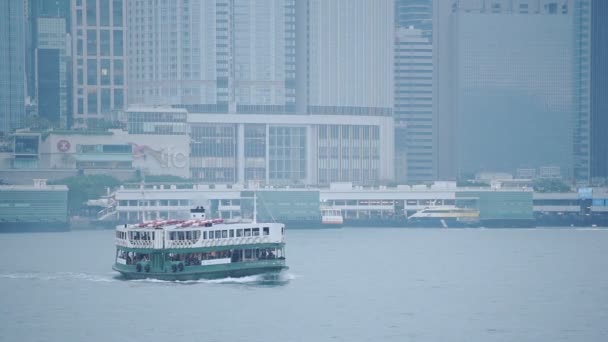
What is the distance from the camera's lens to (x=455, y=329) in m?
79.6

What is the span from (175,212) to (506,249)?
63391 millimetres

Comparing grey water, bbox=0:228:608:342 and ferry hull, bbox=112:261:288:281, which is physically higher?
ferry hull, bbox=112:261:288:281

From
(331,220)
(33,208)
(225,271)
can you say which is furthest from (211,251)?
(331,220)

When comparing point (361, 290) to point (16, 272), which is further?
point (16, 272)

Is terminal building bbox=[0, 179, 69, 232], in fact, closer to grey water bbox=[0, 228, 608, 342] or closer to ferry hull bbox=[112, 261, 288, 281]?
grey water bbox=[0, 228, 608, 342]

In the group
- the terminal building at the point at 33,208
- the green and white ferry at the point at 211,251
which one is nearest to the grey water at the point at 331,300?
the green and white ferry at the point at 211,251

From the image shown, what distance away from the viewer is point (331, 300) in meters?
91.2

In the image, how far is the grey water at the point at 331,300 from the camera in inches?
3098

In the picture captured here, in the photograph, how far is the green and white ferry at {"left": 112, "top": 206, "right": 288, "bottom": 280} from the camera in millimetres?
99562

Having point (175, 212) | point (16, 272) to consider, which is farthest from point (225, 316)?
point (175, 212)

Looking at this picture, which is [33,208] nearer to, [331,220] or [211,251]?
[331,220]

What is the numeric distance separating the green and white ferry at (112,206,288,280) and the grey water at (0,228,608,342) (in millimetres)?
959

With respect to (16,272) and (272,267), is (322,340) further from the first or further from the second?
(16,272)

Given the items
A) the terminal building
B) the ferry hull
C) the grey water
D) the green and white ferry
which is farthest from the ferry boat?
the ferry hull
